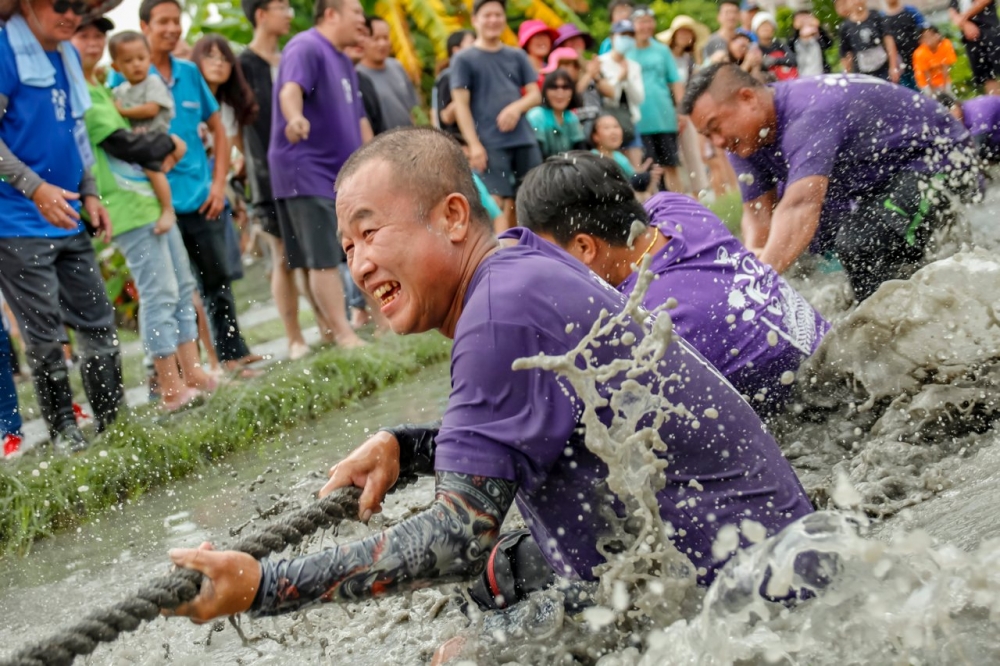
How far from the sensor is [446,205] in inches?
110

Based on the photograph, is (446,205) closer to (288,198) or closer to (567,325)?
(567,325)

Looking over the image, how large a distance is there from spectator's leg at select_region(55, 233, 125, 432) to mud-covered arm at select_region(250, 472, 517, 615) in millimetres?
4025

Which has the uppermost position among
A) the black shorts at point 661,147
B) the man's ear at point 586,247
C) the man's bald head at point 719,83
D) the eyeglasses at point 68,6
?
the eyeglasses at point 68,6

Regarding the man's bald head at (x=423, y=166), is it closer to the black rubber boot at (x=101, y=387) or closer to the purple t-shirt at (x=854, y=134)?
the purple t-shirt at (x=854, y=134)

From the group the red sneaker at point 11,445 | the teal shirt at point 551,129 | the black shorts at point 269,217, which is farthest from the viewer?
the teal shirt at point 551,129

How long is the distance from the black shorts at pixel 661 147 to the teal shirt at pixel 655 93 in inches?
3.4

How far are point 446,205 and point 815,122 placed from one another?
329cm

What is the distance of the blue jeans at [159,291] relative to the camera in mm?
6703

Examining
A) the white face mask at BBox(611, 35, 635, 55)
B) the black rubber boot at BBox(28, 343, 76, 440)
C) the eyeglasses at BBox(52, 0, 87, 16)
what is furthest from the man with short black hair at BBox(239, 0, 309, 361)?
the white face mask at BBox(611, 35, 635, 55)

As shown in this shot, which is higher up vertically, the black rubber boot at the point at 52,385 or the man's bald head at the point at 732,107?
the man's bald head at the point at 732,107

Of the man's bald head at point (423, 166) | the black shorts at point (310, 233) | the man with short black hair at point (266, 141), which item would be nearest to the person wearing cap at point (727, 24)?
the man with short black hair at point (266, 141)

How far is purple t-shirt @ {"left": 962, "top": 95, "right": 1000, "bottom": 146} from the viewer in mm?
6562

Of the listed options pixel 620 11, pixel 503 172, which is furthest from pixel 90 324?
pixel 620 11

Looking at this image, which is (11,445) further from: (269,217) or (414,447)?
(414,447)
